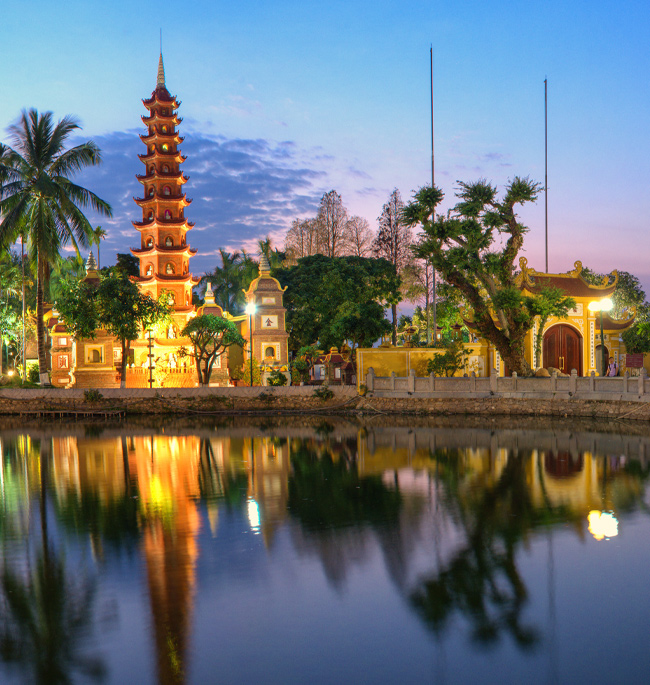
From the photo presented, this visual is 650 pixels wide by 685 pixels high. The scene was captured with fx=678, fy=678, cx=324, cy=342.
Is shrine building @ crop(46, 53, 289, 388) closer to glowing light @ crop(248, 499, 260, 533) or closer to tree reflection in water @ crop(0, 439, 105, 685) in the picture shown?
glowing light @ crop(248, 499, 260, 533)

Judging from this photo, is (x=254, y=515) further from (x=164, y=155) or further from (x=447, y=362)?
(x=164, y=155)

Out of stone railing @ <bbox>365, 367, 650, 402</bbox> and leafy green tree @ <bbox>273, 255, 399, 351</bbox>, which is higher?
leafy green tree @ <bbox>273, 255, 399, 351</bbox>

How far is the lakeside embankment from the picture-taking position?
30.9 metres

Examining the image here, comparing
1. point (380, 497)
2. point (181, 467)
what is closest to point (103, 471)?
point (181, 467)

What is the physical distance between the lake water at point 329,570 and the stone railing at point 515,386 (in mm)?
8801

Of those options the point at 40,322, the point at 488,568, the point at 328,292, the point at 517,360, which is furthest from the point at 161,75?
the point at 488,568

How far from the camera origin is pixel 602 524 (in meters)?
11.8

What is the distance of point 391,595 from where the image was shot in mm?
8531

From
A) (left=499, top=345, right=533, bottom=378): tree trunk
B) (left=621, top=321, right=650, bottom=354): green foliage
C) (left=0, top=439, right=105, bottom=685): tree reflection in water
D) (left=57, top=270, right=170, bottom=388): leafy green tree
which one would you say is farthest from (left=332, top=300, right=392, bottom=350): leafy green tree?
(left=0, top=439, right=105, bottom=685): tree reflection in water

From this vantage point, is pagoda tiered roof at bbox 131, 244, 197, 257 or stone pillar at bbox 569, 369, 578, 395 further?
pagoda tiered roof at bbox 131, 244, 197, 257

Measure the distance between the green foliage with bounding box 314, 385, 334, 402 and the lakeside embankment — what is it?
0.11 meters

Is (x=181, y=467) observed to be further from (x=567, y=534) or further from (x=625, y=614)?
(x=625, y=614)

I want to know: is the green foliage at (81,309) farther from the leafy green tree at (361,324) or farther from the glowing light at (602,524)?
the glowing light at (602,524)

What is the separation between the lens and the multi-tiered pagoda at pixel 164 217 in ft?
153
